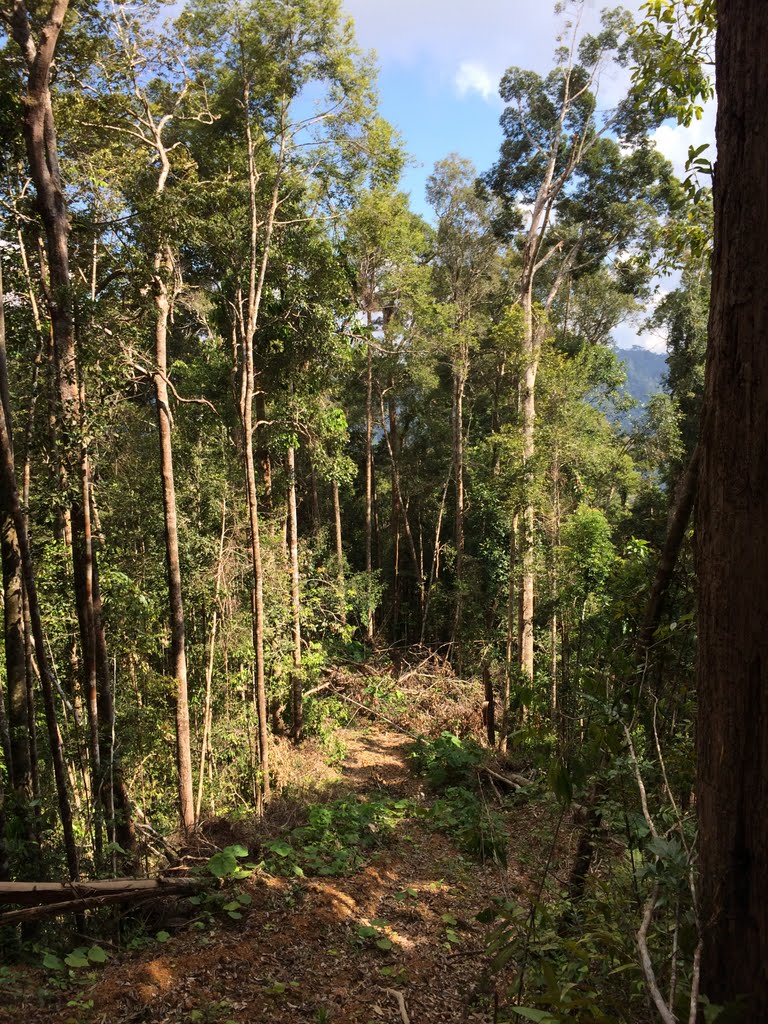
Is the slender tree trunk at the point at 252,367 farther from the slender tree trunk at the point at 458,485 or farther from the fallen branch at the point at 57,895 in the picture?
the slender tree trunk at the point at 458,485

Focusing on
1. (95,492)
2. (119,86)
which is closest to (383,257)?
(119,86)

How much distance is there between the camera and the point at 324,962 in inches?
167

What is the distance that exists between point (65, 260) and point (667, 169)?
1580 cm

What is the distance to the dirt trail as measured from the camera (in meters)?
3.45

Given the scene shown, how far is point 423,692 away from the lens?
13.3 meters

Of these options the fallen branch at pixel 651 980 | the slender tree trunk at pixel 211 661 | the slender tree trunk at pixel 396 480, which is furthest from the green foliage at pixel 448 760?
the slender tree trunk at pixel 396 480

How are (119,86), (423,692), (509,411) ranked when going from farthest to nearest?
(509,411) → (423,692) → (119,86)

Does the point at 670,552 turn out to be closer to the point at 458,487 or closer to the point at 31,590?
the point at 31,590

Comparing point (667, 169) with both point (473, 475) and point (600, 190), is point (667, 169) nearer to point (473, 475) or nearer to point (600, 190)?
point (600, 190)

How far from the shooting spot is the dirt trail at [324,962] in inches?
136

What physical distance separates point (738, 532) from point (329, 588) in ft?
40.8

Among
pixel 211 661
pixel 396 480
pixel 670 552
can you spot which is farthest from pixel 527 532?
pixel 670 552

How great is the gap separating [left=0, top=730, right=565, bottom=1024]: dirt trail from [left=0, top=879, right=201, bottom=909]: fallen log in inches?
16.4

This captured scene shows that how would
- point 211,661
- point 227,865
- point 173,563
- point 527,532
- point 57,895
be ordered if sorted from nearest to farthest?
point 57,895
point 227,865
point 173,563
point 211,661
point 527,532
